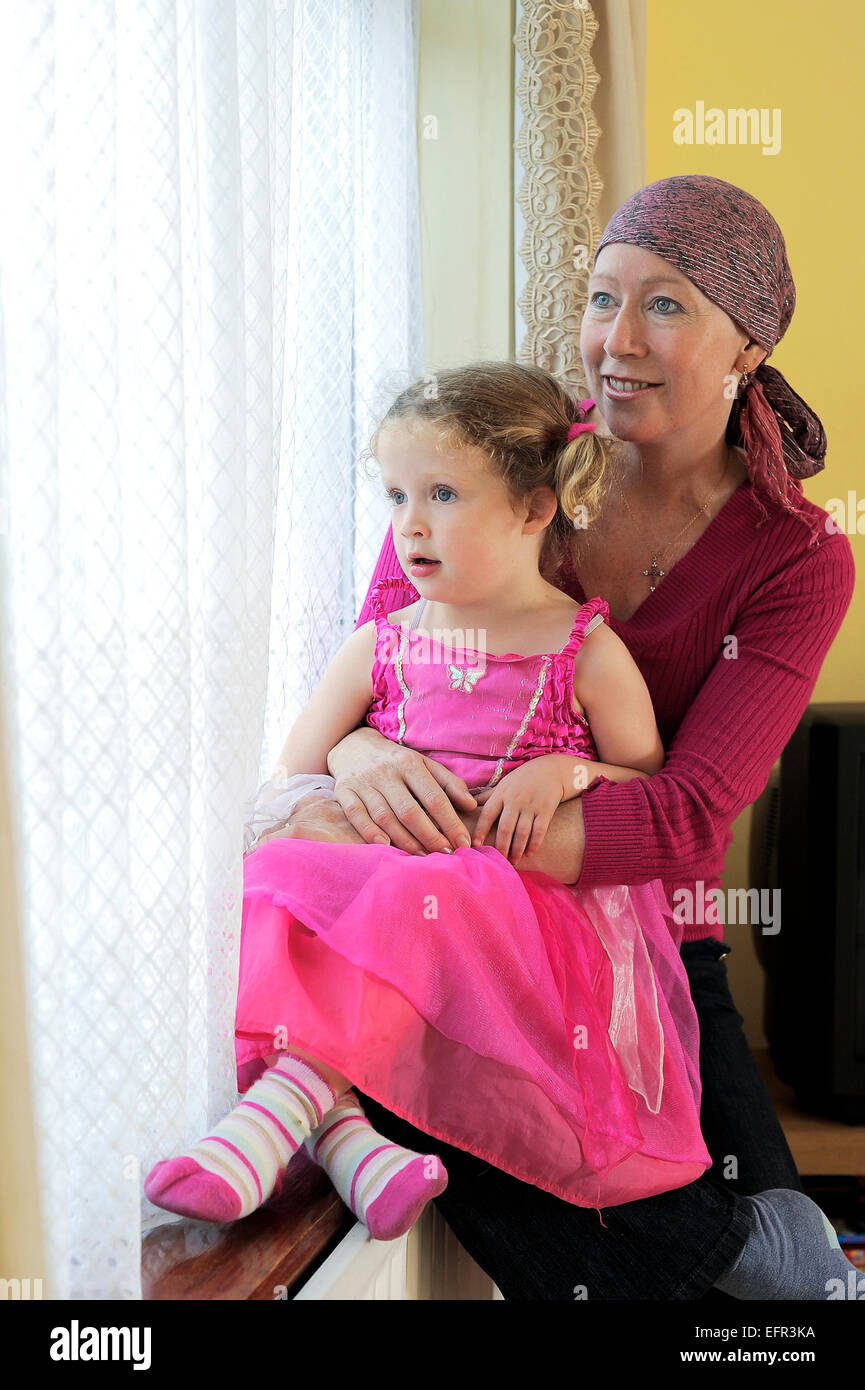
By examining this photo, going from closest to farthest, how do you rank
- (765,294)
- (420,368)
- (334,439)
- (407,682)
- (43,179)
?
(43,179) → (407,682) → (765,294) → (334,439) → (420,368)

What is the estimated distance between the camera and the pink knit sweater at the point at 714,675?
122 centimetres

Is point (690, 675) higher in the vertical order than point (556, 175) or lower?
lower

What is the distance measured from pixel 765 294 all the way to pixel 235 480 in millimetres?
816

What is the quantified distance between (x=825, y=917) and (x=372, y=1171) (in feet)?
5.02

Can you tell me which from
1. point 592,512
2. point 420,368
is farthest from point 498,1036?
point 420,368

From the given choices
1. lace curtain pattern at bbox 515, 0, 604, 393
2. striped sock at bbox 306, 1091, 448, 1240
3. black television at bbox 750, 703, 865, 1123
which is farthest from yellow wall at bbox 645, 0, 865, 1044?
striped sock at bbox 306, 1091, 448, 1240

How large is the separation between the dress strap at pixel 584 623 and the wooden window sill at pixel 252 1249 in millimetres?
593

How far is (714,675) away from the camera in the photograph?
1391 mm

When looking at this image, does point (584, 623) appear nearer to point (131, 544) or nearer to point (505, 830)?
point (505, 830)

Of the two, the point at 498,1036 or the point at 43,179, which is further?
the point at 498,1036

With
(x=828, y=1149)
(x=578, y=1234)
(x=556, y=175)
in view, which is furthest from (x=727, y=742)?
(x=828, y=1149)
